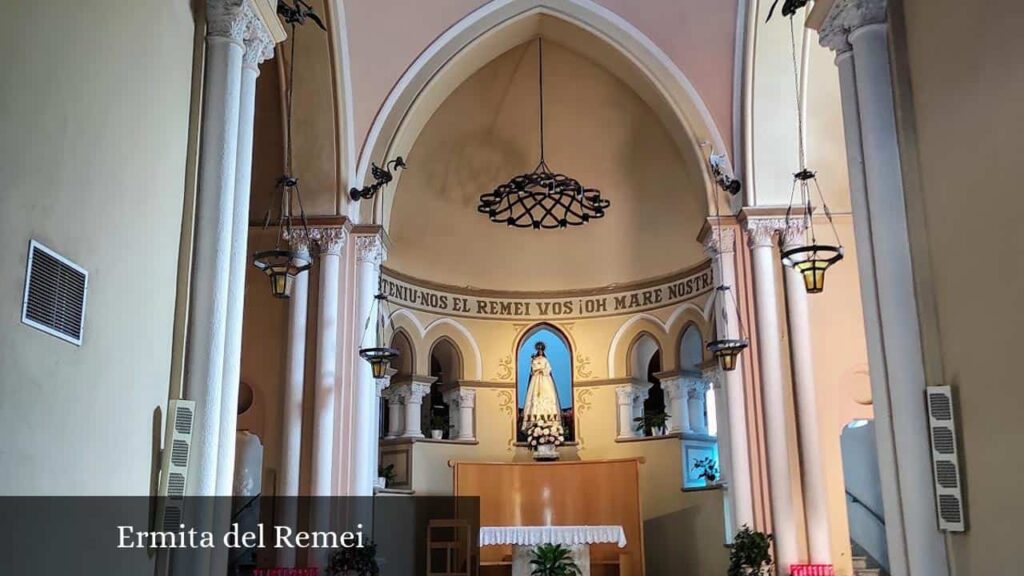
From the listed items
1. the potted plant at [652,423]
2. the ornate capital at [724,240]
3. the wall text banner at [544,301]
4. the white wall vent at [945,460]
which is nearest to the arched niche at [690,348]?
the wall text banner at [544,301]

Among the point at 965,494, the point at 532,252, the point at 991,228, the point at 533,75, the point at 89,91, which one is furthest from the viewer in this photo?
the point at 532,252

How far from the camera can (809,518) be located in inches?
395

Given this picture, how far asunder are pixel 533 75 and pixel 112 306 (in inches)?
414

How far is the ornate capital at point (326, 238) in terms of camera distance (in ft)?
34.7

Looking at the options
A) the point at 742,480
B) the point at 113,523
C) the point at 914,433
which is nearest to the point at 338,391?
the point at 742,480

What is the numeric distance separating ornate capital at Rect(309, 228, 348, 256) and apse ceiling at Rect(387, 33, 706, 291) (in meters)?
3.73

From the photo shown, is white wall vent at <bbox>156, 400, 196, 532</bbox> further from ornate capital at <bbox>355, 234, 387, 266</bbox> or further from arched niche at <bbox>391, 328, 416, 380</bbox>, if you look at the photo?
arched niche at <bbox>391, 328, 416, 380</bbox>

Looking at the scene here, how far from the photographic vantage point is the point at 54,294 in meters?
4.10

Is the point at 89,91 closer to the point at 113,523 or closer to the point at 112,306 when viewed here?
the point at 112,306

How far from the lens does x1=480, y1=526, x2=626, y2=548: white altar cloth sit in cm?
1145

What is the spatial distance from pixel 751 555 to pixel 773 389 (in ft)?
5.95

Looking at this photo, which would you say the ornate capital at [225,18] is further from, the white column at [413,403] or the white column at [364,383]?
the white column at [413,403]

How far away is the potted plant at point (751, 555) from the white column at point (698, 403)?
13.9 ft

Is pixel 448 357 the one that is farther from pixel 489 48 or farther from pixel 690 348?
pixel 489 48
